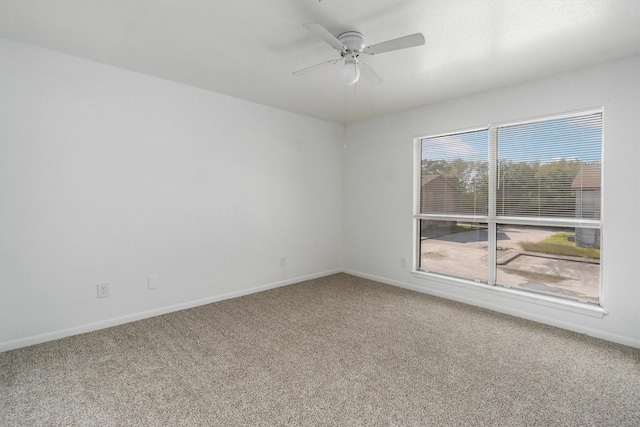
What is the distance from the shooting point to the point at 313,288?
14.0 ft

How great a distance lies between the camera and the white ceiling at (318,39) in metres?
2.02

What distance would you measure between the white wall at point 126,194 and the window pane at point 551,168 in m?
2.67

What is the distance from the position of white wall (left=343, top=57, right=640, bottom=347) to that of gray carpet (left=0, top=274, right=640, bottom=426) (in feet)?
1.05

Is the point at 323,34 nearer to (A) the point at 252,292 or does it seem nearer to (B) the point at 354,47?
(B) the point at 354,47

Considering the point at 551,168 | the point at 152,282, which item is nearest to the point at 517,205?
the point at 551,168

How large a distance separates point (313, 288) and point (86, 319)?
2.49 meters

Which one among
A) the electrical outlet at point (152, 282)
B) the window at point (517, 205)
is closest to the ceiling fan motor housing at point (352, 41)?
the window at point (517, 205)

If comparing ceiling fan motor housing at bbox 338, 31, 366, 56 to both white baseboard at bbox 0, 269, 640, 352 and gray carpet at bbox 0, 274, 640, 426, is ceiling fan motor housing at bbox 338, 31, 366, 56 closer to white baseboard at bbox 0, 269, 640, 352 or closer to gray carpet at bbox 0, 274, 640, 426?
gray carpet at bbox 0, 274, 640, 426

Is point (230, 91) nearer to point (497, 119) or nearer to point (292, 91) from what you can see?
point (292, 91)

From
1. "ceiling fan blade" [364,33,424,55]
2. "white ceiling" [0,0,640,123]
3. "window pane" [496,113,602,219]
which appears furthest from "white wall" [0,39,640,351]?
"ceiling fan blade" [364,33,424,55]

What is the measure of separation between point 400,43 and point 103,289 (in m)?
3.26

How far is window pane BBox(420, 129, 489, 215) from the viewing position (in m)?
3.63

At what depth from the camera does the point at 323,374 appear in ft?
7.11

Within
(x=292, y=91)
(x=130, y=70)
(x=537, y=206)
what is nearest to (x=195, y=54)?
(x=130, y=70)
